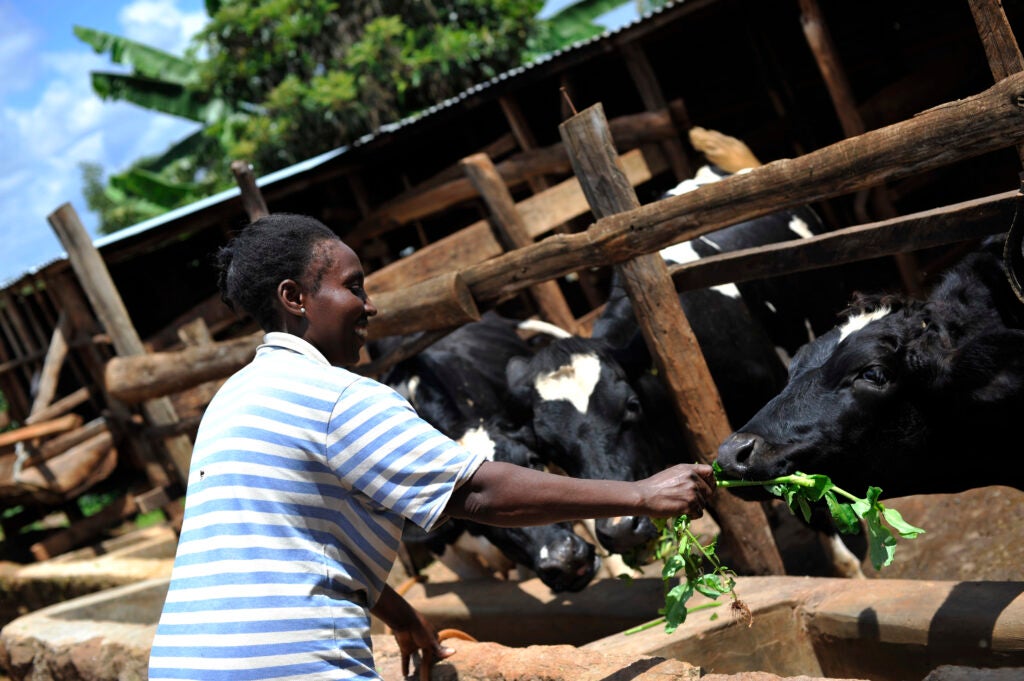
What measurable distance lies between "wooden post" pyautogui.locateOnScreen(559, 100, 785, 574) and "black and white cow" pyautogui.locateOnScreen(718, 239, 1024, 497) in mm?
946

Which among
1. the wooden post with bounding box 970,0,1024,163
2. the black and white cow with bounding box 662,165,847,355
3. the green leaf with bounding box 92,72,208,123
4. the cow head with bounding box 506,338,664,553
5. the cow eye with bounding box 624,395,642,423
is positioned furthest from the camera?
the green leaf with bounding box 92,72,208,123

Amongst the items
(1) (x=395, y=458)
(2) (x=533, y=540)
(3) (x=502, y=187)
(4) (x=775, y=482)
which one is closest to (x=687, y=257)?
(3) (x=502, y=187)

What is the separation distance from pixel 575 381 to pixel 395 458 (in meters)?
2.52

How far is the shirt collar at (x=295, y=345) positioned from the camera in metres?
2.29

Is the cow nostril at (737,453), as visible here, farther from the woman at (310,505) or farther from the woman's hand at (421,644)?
the woman's hand at (421,644)

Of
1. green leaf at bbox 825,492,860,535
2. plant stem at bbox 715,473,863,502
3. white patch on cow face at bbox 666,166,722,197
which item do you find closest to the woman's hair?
plant stem at bbox 715,473,863,502

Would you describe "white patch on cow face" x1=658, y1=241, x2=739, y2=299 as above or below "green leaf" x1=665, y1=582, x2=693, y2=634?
above

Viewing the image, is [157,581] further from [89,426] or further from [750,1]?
[750,1]

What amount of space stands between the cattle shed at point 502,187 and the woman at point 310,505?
247cm

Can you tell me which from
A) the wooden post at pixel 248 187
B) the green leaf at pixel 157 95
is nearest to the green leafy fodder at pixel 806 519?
the wooden post at pixel 248 187

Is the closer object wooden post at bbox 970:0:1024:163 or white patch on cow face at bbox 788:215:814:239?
wooden post at bbox 970:0:1024:163

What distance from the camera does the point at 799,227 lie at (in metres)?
6.01

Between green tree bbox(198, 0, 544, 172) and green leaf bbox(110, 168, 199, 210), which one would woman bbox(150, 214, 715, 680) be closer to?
green tree bbox(198, 0, 544, 172)

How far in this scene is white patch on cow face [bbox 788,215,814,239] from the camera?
19.5ft
